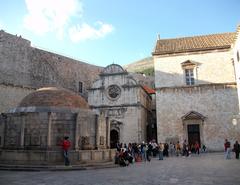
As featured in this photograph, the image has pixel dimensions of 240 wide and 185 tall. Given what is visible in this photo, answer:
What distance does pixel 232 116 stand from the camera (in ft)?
76.4

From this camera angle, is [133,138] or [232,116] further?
[133,138]

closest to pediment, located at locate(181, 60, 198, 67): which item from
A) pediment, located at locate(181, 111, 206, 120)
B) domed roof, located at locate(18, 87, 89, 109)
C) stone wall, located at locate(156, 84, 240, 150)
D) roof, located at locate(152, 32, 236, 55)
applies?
roof, located at locate(152, 32, 236, 55)

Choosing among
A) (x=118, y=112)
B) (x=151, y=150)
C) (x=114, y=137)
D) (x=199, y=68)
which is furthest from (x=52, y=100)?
(x=199, y=68)

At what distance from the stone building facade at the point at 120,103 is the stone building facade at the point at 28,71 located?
28.7ft

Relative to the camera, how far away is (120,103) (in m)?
26.4

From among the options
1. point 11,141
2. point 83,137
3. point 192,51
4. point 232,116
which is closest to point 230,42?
point 192,51

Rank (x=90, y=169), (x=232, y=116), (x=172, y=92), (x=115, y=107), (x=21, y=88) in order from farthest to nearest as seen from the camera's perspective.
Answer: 1. (x=21, y=88)
2. (x=115, y=107)
3. (x=172, y=92)
4. (x=232, y=116)
5. (x=90, y=169)

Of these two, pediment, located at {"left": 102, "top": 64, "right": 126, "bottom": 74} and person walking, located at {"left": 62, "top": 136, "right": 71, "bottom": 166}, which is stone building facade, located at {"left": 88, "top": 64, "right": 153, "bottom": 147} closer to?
pediment, located at {"left": 102, "top": 64, "right": 126, "bottom": 74}

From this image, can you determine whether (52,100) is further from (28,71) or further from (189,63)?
(28,71)

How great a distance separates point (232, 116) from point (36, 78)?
23316 mm

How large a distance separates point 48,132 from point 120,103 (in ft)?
48.5

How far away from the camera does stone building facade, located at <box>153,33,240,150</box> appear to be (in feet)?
77.0

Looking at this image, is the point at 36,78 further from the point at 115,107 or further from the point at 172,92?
the point at 172,92

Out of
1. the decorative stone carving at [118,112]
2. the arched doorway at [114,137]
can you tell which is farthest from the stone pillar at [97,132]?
the arched doorway at [114,137]
